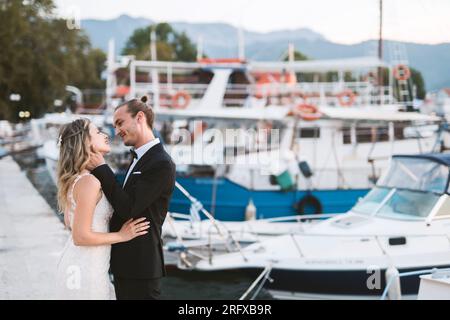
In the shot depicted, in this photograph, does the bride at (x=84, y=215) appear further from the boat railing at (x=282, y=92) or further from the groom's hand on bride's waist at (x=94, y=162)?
the boat railing at (x=282, y=92)

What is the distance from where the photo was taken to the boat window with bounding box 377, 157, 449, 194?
9.70 meters

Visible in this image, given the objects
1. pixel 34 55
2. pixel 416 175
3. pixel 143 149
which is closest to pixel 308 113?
pixel 416 175

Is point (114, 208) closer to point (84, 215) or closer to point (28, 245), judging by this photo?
point (84, 215)

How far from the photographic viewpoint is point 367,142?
1966 cm

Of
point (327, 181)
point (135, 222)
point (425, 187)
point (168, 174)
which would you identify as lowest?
point (327, 181)

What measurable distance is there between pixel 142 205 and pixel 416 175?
23.4 feet

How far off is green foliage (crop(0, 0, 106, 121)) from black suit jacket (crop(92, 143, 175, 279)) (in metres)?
23.5

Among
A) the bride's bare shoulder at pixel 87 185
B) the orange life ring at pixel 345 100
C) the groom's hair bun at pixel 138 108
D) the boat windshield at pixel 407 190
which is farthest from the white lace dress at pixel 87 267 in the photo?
the orange life ring at pixel 345 100

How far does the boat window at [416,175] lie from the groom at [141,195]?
6.68 metres

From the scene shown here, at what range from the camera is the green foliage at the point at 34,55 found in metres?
26.3

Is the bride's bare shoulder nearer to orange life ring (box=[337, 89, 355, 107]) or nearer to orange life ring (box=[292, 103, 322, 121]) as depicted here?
orange life ring (box=[292, 103, 322, 121])
